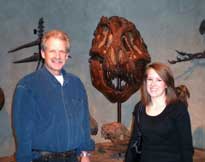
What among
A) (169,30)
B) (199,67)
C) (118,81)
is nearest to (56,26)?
(118,81)

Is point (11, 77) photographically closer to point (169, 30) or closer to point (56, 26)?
point (56, 26)

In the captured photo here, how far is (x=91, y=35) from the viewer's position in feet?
14.1

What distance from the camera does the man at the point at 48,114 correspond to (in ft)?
6.24

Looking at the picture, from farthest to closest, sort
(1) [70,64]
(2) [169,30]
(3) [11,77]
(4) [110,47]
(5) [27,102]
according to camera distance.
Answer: (2) [169,30] < (1) [70,64] < (3) [11,77] < (4) [110,47] < (5) [27,102]

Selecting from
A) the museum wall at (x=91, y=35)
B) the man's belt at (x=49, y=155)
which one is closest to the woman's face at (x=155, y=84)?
the man's belt at (x=49, y=155)

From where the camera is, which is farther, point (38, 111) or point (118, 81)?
point (118, 81)

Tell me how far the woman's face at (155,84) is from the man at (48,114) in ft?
1.52

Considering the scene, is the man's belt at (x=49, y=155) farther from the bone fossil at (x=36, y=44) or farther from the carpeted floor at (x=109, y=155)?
the bone fossil at (x=36, y=44)

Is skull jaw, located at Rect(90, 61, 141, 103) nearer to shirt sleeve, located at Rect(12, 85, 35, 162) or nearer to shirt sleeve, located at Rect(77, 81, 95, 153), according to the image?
shirt sleeve, located at Rect(77, 81, 95, 153)

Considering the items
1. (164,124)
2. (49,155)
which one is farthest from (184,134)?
(49,155)

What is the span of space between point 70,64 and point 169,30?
137cm

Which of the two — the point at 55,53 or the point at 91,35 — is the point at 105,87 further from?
the point at 55,53

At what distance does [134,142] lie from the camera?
216 cm

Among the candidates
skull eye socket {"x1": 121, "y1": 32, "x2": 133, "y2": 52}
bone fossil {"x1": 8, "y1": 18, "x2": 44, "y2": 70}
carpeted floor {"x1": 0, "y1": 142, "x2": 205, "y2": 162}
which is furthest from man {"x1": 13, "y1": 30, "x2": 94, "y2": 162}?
bone fossil {"x1": 8, "y1": 18, "x2": 44, "y2": 70}
